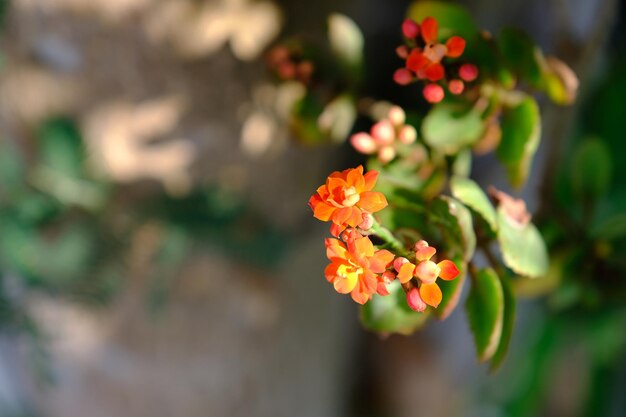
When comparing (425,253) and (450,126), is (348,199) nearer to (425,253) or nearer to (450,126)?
(425,253)

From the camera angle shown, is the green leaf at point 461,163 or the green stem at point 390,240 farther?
the green leaf at point 461,163

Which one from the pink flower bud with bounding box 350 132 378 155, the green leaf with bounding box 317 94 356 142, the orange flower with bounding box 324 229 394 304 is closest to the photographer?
the orange flower with bounding box 324 229 394 304

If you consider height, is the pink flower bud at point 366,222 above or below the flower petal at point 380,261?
above

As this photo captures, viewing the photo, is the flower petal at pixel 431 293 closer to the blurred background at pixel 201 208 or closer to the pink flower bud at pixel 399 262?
the pink flower bud at pixel 399 262

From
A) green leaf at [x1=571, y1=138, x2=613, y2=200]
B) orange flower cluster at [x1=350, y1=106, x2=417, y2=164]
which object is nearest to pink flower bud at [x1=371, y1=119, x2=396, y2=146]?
orange flower cluster at [x1=350, y1=106, x2=417, y2=164]

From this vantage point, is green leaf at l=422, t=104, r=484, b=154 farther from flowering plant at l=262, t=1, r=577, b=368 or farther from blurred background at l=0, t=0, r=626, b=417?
blurred background at l=0, t=0, r=626, b=417

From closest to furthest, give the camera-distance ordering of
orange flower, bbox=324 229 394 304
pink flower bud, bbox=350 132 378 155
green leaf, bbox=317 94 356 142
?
orange flower, bbox=324 229 394 304 → pink flower bud, bbox=350 132 378 155 → green leaf, bbox=317 94 356 142

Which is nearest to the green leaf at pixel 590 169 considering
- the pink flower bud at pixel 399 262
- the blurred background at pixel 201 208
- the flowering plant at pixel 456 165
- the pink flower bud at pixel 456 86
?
the blurred background at pixel 201 208
